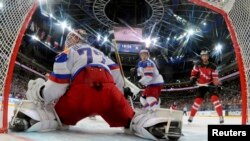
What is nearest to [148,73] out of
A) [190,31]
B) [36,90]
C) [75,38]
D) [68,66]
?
[75,38]

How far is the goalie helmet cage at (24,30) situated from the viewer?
3.04 m

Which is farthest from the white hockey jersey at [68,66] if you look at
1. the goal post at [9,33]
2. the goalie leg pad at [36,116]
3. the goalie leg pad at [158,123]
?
the goalie leg pad at [158,123]

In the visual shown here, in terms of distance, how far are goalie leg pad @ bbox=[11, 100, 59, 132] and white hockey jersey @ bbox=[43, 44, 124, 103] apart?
112mm

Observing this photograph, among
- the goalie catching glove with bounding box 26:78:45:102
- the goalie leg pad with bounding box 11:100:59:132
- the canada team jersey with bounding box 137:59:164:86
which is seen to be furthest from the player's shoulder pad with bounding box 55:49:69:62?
the canada team jersey with bounding box 137:59:164:86

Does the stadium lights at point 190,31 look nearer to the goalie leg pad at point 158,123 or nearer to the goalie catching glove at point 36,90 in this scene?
the goalie catching glove at point 36,90

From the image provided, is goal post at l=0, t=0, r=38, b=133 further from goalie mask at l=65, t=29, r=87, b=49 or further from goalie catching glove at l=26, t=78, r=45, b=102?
goalie mask at l=65, t=29, r=87, b=49

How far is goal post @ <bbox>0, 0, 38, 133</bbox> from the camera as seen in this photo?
3.06 m

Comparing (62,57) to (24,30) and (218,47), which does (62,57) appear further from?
(218,47)

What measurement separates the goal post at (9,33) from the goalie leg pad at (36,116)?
171mm

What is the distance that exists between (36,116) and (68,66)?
536 mm

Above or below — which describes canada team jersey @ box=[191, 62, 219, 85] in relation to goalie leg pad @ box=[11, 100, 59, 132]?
above

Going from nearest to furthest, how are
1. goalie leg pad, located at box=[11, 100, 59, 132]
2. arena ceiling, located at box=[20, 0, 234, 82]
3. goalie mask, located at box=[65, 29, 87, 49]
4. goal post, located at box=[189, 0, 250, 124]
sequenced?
goalie leg pad, located at box=[11, 100, 59, 132] → goal post, located at box=[189, 0, 250, 124] → goalie mask, located at box=[65, 29, 87, 49] → arena ceiling, located at box=[20, 0, 234, 82]

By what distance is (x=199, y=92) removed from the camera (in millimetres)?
5609

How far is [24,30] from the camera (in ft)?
10.5
